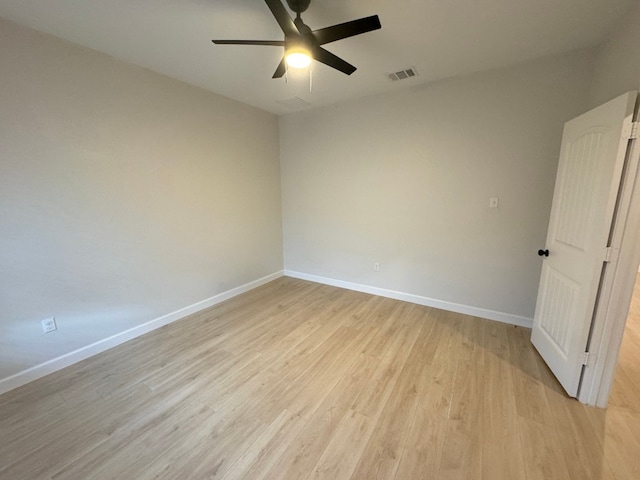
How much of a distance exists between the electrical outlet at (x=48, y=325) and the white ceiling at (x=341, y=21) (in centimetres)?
216

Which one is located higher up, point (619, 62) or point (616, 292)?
point (619, 62)

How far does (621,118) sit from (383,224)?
2.17 meters

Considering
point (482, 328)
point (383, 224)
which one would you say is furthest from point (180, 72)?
point (482, 328)

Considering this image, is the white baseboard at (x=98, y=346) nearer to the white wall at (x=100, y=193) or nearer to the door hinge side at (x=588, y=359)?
the white wall at (x=100, y=193)

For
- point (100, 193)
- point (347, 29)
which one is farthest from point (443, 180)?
point (100, 193)

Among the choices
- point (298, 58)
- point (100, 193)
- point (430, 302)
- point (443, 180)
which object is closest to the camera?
point (298, 58)

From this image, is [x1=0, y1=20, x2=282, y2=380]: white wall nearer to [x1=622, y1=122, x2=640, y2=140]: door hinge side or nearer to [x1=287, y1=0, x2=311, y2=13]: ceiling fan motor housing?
[x1=287, y1=0, x2=311, y2=13]: ceiling fan motor housing

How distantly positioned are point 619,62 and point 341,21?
1.96m

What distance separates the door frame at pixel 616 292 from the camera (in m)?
1.52

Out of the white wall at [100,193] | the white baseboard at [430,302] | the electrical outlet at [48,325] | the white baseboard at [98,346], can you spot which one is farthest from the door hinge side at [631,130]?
the electrical outlet at [48,325]

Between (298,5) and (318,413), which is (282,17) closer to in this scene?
(298,5)

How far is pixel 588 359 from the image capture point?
5.69 ft

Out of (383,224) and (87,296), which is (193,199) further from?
(383,224)

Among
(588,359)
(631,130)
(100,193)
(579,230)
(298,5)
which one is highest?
(298,5)
